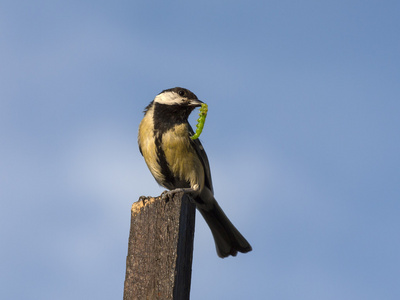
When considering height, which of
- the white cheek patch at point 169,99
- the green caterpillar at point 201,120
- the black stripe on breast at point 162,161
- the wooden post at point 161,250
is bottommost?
the wooden post at point 161,250

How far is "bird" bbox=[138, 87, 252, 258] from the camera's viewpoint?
5535 mm

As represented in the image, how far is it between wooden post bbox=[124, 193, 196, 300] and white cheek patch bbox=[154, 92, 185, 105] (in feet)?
8.23

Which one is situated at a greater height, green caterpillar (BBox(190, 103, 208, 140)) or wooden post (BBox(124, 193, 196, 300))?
green caterpillar (BBox(190, 103, 208, 140))

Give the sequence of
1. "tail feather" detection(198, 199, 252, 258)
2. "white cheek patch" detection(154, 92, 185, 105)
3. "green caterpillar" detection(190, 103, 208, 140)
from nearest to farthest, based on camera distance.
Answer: "green caterpillar" detection(190, 103, 208, 140) < "tail feather" detection(198, 199, 252, 258) < "white cheek patch" detection(154, 92, 185, 105)

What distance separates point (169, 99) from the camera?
5.86m

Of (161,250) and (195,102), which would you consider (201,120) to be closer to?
(195,102)

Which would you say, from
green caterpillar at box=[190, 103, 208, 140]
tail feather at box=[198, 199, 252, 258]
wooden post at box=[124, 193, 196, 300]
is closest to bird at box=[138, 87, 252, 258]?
tail feather at box=[198, 199, 252, 258]

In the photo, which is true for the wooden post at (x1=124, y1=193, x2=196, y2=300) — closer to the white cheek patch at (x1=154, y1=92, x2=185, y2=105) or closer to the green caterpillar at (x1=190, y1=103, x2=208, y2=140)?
the green caterpillar at (x1=190, y1=103, x2=208, y2=140)

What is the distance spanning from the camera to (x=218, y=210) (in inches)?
234

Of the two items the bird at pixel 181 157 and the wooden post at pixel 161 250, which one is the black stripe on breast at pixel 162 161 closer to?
the bird at pixel 181 157

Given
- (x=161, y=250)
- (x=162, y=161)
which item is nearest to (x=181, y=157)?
(x=162, y=161)

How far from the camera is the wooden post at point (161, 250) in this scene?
3072mm

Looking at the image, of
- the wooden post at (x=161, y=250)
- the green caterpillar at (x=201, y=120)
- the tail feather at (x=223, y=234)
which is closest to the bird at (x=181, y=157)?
the tail feather at (x=223, y=234)

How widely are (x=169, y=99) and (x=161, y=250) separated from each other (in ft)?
9.59
